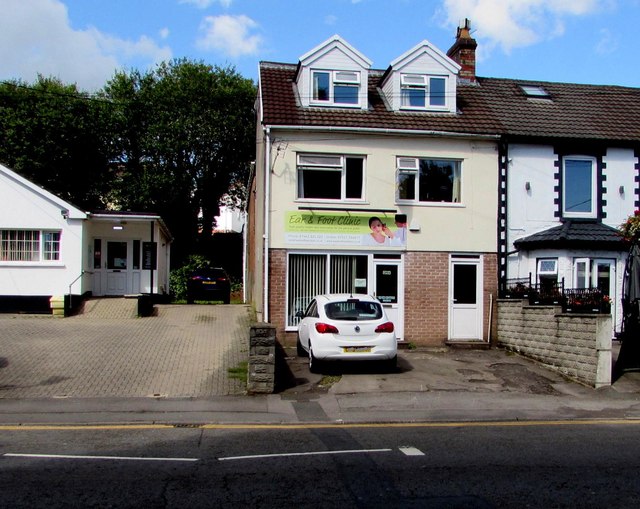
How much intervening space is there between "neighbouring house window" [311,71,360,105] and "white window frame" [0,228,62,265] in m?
10.1

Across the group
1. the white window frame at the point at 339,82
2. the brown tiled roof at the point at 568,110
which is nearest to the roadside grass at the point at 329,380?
the white window frame at the point at 339,82

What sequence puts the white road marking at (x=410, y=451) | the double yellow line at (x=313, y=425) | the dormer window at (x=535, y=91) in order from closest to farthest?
the white road marking at (x=410, y=451), the double yellow line at (x=313, y=425), the dormer window at (x=535, y=91)

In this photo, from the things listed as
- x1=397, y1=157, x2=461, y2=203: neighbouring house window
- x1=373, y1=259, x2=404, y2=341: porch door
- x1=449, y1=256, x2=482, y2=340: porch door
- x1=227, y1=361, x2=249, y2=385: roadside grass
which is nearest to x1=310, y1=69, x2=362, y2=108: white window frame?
x1=397, y1=157, x2=461, y2=203: neighbouring house window

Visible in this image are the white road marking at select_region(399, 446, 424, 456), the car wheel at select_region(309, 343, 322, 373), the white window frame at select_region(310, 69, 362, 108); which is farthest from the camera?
the white window frame at select_region(310, 69, 362, 108)

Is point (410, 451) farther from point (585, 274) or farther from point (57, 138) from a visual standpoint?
point (57, 138)

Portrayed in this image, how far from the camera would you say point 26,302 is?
811 inches

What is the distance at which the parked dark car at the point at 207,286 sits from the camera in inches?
1020

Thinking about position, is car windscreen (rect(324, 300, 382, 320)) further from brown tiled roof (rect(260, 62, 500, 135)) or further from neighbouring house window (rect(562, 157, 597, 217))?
neighbouring house window (rect(562, 157, 597, 217))

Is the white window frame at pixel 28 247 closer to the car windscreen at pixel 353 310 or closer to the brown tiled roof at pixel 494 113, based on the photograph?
the brown tiled roof at pixel 494 113

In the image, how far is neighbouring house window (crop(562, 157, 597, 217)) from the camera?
1852 centimetres

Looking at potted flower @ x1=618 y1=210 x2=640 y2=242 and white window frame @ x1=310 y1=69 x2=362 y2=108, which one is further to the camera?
white window frame @ x1=310 y1=69 x2=362 y2=108

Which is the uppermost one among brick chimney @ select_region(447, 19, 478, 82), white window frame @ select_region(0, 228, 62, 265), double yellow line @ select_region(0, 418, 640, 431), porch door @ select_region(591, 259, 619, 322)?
brick chimney @ select_region(447, 19, 478, 82)

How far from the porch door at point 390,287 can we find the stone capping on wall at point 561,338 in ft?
9.19

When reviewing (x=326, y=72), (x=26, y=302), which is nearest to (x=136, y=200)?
(x=26, y=302)
